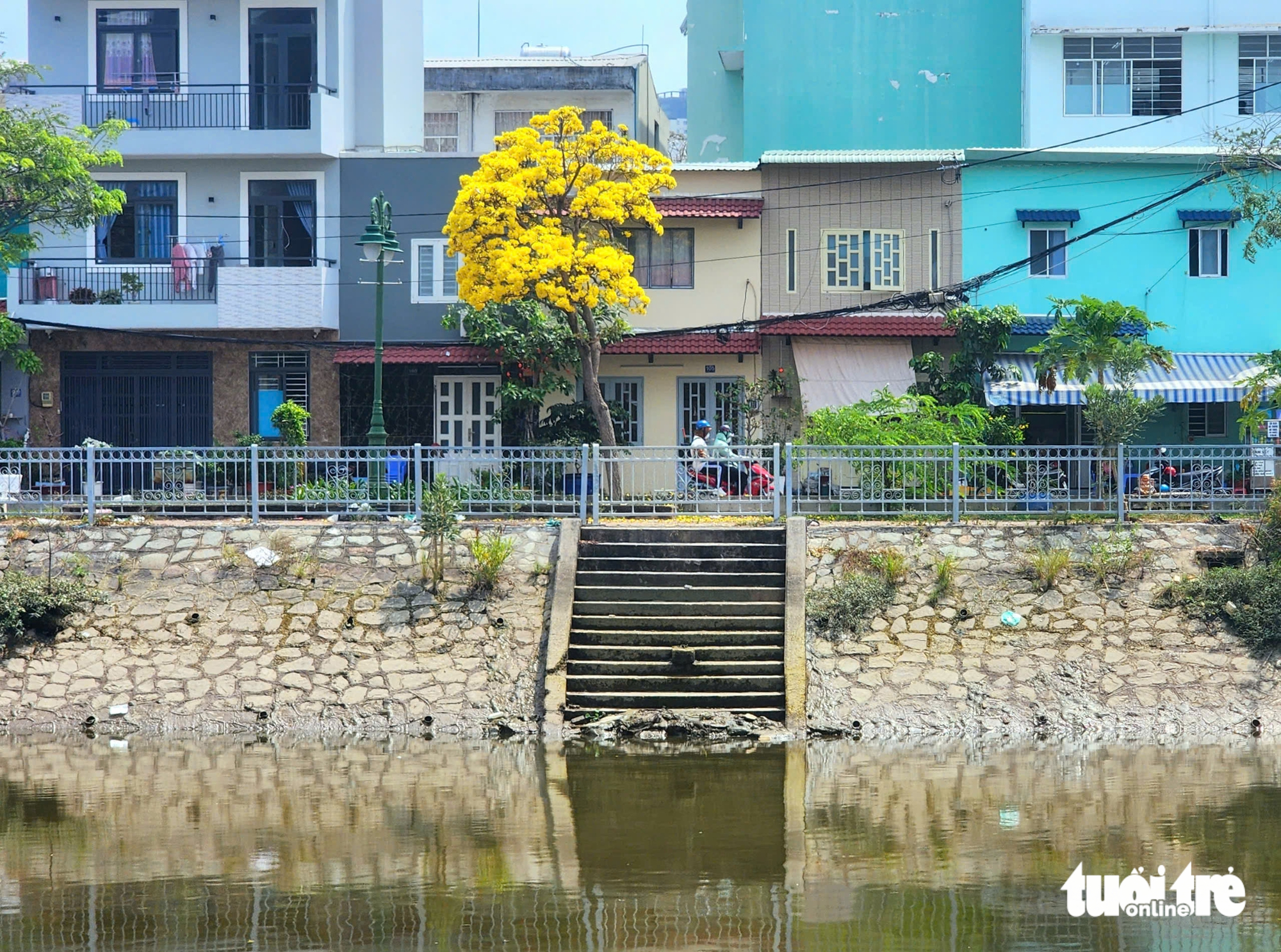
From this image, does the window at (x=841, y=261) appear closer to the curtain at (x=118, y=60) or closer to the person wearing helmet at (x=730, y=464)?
the person wearing helmet at (x=730, y=464)

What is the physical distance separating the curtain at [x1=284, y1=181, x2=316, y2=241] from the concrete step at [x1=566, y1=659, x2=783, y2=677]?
13.6 metres

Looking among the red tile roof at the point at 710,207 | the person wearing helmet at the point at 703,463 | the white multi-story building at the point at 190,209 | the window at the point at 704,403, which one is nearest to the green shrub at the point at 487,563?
the person wearing helmet at the point at 703,463

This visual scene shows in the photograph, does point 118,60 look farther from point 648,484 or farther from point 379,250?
point 648,484

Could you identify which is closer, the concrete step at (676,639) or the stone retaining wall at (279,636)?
the stone retaining wall at (279,636)

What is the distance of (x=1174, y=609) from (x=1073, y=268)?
1119 cm

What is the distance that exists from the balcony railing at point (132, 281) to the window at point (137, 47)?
138 inches

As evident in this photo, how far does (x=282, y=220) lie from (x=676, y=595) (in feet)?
44.3

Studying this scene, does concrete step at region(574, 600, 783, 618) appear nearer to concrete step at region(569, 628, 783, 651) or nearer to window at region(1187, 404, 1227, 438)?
concrete step at region(569, 628, 783, 651)

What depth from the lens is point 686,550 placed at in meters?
17.1

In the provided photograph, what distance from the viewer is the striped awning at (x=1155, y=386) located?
2423cm

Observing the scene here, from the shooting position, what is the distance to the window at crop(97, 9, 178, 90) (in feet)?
86.5

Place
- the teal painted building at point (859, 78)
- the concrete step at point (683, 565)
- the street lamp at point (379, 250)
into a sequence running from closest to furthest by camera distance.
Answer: the concrete step at point (683, 565) < the street lamp at point (379, 250) < the teal painted building at point (859, 78)

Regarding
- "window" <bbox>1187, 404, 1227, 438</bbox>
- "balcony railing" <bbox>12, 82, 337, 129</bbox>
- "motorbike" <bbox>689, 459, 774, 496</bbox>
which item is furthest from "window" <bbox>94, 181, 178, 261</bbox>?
"window" <bbox>1187, 404, 1227, 438</bbox>

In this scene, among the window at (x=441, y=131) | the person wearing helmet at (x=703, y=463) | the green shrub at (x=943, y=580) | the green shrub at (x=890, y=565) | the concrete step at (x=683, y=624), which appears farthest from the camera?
the window at (x=441, y=131)
